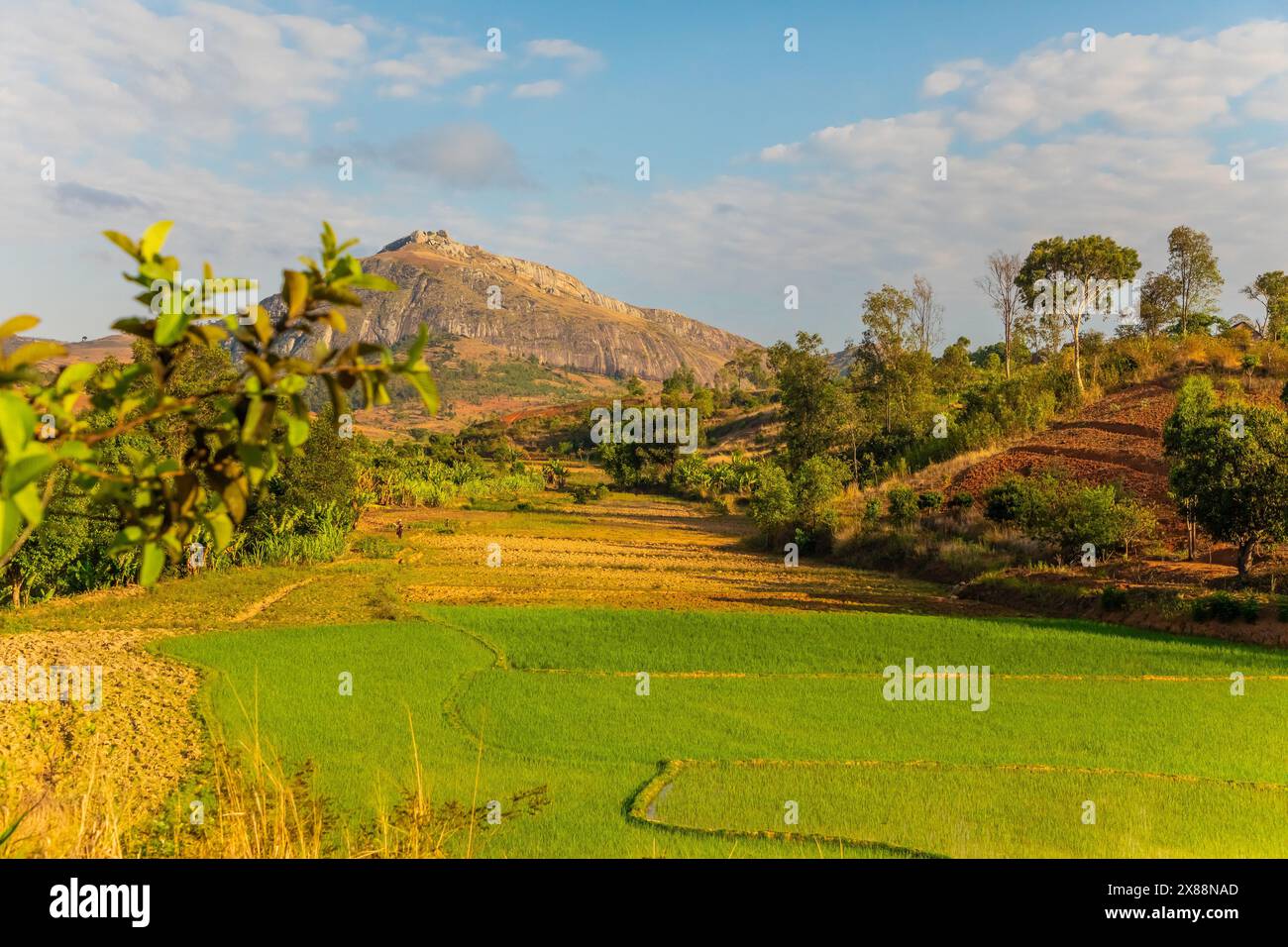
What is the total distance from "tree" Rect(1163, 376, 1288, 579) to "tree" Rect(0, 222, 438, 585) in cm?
1784

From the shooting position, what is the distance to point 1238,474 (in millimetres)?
15438

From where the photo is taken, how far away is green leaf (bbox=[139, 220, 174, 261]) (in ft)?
4.41

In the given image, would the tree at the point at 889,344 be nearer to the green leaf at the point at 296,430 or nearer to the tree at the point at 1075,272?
the tree at the point at 1075,272

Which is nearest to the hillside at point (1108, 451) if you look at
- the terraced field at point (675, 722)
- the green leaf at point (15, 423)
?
the terraced field at point (675, 722)

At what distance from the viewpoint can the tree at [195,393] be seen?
128 centimetres

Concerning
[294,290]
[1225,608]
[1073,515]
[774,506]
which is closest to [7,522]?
[294,290]

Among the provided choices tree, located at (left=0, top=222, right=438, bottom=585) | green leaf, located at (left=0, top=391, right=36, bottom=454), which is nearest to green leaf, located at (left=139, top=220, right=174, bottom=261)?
tree, located at (left=0, top=222, right=438, bottom=585)

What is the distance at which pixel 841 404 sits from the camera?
37.3 meters

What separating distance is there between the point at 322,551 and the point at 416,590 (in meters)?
5.06

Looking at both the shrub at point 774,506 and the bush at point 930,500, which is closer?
the bush at point 930,500

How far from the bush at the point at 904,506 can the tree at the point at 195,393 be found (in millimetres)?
26810

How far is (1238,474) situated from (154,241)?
59.8ft
